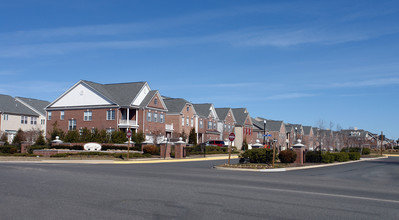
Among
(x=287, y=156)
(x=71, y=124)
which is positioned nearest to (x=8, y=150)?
(x=71, y=124)

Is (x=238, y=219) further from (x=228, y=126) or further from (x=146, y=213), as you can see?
(x=228, y=126)

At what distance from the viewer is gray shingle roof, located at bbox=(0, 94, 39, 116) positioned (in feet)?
221

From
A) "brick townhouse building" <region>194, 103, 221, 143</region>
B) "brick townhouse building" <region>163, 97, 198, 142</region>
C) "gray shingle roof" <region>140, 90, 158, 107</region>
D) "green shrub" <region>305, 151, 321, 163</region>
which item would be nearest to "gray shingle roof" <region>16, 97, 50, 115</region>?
"brick townhouse building" <region>163, 97, 198, 142</region>

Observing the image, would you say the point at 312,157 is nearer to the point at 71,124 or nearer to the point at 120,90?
the point at 120,90

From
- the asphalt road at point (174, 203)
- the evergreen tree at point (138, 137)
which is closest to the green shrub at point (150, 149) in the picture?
the evergreen tree at point (138, 137)

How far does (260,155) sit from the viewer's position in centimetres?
3111

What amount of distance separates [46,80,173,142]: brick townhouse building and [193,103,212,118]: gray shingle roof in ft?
43.7

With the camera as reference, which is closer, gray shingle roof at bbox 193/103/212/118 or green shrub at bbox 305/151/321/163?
green shrub at bbox 305/151/321/163

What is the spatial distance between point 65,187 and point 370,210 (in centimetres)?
903

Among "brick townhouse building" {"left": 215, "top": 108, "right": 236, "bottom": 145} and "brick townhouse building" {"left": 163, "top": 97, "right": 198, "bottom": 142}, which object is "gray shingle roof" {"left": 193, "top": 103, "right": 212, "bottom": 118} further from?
"brick townhouse building" {"left": 215, "top": 108, "right": 236, "bottom": 145}

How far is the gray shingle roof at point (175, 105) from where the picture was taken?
66894 millimetres

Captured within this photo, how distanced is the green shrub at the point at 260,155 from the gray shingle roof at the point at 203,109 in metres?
42.8

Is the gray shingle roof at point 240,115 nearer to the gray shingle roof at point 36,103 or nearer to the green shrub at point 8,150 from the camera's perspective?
the gray shingle roof at point 36,103

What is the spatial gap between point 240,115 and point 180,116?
80.3 ft
